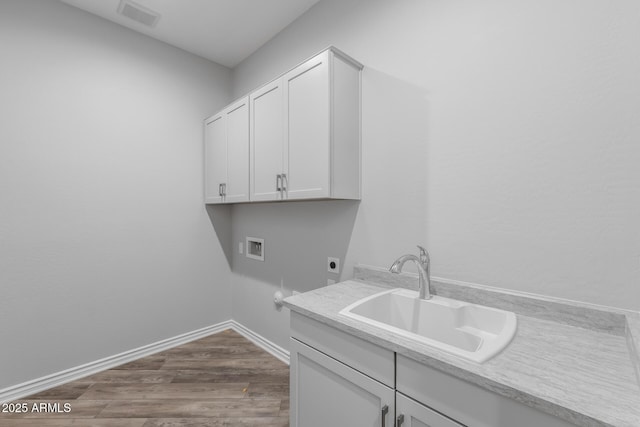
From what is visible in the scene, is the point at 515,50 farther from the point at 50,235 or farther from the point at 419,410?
the point at 50,235

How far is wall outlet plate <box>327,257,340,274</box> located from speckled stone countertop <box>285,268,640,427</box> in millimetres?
566

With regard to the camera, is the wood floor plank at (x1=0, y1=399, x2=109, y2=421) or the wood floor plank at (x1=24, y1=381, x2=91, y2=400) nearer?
the wood floor plank at (x1=0, y1=399, x2=109, y2=421)

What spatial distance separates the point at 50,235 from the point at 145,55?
1.57m

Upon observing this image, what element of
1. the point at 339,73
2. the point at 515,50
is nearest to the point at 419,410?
the point at 515,50

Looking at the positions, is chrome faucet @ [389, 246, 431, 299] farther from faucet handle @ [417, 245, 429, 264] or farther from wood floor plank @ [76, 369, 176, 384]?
wood floor plank @ [76, 369, 176, 384]

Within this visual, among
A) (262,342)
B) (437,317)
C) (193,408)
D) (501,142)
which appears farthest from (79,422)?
(501,142)

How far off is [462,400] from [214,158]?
2.41 metres

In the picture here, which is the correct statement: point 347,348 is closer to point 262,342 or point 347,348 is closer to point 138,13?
point 262,342

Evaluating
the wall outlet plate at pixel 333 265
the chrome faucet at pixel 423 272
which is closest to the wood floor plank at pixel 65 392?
the wall outlet plate at pixel 333 265

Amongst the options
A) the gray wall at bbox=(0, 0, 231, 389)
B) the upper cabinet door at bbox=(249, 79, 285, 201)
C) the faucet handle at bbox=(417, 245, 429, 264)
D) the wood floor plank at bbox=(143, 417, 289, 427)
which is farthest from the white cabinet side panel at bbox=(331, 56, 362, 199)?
the gray wall at bbox=(0, 0, 231, 389)

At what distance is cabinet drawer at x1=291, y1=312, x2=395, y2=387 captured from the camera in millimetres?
957

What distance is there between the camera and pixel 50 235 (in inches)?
77.2

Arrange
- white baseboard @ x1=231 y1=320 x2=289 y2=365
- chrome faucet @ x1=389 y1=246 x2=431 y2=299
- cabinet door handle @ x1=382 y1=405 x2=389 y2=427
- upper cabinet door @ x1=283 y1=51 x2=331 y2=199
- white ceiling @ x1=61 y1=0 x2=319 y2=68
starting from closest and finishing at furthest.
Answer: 1. cabinet door handle @ x1=382 y1=405 x2=389 y2=427
2. chrome faucet @ x1=389 y1=246 x2=431 y2=299
3. upper cabinet door @ x1=283 y1=51 x2=331 y2=199
4. white ceiling @ x1=61 y1=0 x2=319 y2=68
5. white baseboard @ x1=231 y1=320 x2=289 y2=365

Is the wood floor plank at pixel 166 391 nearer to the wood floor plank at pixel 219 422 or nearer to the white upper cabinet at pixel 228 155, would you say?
the wood floor plank at pixel 219 422
